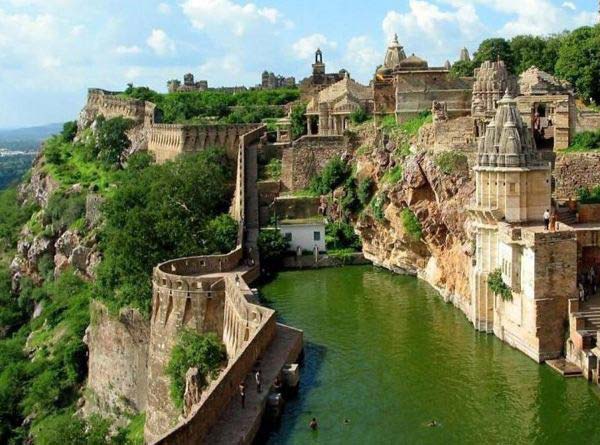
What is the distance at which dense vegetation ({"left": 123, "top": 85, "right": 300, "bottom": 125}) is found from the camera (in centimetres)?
7769

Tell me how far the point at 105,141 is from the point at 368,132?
32157mm

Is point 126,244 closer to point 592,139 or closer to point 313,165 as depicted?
point 313,165

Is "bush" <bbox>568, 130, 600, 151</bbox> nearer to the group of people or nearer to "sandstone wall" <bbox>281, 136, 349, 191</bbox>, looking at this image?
the group of people

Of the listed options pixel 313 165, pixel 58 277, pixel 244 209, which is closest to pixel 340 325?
pixel 244 209

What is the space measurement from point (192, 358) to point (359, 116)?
31152 millimetres

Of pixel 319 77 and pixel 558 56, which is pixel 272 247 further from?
pixel 319 77

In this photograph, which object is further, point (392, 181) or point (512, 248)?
point (392, 181)

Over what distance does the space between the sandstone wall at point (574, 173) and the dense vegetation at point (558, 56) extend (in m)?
12.7

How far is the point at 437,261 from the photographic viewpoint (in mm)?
44188

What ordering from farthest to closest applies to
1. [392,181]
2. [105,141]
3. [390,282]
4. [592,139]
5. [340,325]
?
[105,141] → [392,181] → [390,282] → [592,139] → [340,325]

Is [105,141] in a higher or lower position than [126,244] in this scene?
higher

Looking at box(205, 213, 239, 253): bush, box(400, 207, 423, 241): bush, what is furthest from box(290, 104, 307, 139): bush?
box(400, 207, 423, 241): bush

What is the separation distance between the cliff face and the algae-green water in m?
2.08

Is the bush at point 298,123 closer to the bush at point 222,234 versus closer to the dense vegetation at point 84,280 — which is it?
the dense vegetation at point 84,280
